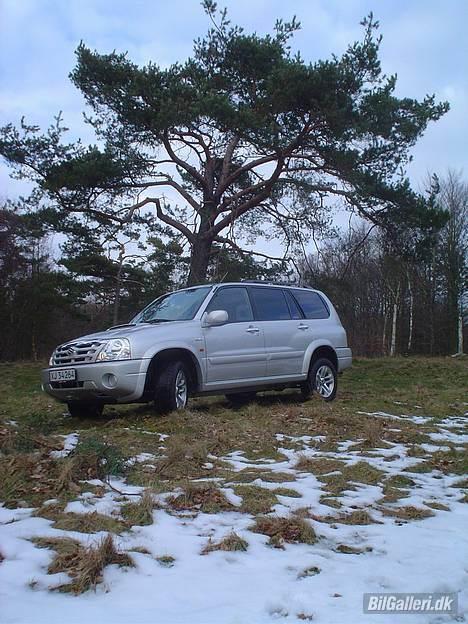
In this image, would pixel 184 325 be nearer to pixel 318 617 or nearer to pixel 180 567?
pixel 180 567

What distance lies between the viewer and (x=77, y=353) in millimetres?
6645

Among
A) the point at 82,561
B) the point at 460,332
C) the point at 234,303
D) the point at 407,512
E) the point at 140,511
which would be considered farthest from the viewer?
the point at 460,332

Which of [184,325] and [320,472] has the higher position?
[184,325]

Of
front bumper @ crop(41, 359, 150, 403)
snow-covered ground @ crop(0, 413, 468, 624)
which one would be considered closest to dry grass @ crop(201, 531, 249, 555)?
snow-covered ground @ crop(0, 413, 468, 624)

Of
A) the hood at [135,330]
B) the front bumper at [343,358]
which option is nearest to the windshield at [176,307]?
the hood at [135,330]

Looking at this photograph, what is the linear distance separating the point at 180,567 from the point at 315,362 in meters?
6.29

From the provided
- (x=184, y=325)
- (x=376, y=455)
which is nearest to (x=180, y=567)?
(x=376, y=455)

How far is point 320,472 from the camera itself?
4.60 m

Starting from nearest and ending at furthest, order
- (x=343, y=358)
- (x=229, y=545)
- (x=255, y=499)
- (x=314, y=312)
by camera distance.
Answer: (x=229, y=545)
(x=255, y=499)
(x=314, y=312)
(x=343, y=358)

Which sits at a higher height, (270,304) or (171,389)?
(270,304)

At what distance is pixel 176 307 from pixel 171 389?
5.04 feet

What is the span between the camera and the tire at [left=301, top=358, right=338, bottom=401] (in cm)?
867

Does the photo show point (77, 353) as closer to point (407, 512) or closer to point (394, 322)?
point (407, 512)

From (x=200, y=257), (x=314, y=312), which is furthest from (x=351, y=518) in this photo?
(x=200, y=257)
